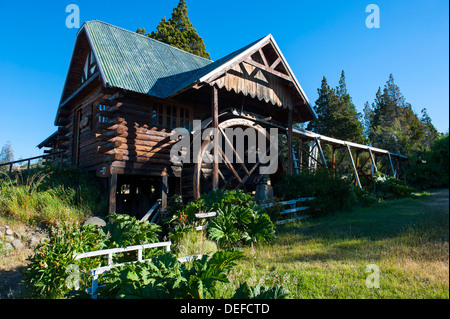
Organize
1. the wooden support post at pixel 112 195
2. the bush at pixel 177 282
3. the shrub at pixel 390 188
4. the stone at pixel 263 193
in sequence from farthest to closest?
1. the shrub at pixel 390 188
2. the stone at pixel 263 193
3. the wooden support post at pixel 112 195
4. the bush at pixel 177 282

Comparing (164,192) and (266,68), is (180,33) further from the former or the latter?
(164,192)

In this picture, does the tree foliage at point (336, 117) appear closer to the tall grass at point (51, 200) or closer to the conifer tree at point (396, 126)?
the conifer tree at point (396, 126)

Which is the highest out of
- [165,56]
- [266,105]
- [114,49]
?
[165,56]

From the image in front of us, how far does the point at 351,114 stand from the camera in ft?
105

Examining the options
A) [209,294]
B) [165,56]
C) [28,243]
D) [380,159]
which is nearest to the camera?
[209,294]

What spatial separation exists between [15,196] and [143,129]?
416cm

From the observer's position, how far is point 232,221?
→ 21.4 feet

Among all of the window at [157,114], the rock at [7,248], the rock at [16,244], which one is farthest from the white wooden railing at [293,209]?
the rock at [7,248]

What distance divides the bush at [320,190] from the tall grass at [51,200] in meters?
6.20

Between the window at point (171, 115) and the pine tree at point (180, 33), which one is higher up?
the pine tree at point (180, 33)

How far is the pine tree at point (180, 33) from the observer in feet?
69.8

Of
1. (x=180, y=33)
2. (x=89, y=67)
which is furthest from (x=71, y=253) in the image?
(x=180, y=33)
